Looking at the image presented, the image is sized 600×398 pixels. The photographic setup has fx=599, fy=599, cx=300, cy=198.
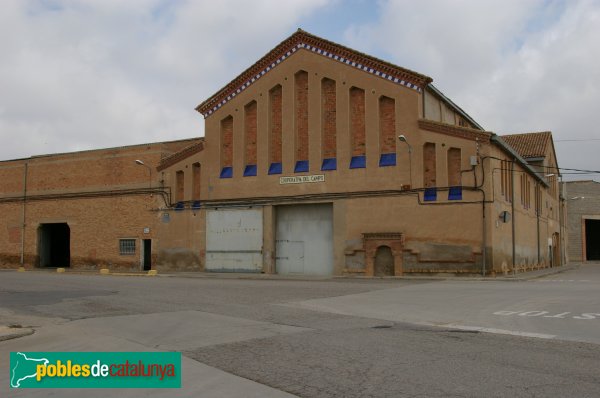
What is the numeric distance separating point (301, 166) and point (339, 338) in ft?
77.5

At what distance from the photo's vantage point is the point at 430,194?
29.6m

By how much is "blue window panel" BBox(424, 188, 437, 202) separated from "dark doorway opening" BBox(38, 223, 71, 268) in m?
27.8

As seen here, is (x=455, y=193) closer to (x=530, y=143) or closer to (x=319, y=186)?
(x=319, y=186)

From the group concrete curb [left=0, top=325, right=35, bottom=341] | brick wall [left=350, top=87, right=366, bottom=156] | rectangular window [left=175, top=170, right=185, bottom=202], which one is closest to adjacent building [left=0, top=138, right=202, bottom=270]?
rectangular window [left=175, top=170, right=185, bottom=202]

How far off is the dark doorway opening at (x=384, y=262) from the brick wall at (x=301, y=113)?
6.85 m

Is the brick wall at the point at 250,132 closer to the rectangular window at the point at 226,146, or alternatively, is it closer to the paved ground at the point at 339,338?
the rectangular window at the point at 226,146

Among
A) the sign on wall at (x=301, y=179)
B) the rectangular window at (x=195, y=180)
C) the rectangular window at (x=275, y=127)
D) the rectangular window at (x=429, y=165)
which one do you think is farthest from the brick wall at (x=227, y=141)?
the rectangular window at (x=429, y=165)

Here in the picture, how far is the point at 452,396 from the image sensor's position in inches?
249

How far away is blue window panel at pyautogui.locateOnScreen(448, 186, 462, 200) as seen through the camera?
2905cm

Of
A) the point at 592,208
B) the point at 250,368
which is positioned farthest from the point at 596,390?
the point at 592,208

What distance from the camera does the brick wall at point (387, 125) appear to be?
30938 mm

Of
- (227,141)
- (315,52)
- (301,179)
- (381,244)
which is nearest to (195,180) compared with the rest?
(227,141)

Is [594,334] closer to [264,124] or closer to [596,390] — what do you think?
[596,390]

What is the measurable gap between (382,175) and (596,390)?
2458 centimetres
